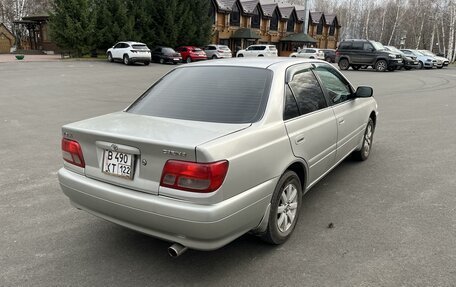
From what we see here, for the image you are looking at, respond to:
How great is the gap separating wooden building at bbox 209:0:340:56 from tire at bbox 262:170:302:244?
130 feet

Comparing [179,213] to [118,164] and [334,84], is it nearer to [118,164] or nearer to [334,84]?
[118,164]

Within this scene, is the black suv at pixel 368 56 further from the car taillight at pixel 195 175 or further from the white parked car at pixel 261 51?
the car taillight at pixel 195 175

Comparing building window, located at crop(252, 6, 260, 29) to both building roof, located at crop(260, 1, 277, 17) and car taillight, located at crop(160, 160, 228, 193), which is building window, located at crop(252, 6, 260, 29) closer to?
building roof, located at crop(260, 1, 277, 17)

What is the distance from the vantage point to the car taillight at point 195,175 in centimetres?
251

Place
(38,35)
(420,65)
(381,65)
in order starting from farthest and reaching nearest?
(38,35) < (420,65) < (381,65)

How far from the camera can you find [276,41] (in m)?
54.4

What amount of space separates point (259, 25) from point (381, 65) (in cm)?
2761

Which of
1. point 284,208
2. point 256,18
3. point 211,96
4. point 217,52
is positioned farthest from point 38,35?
point 284,208

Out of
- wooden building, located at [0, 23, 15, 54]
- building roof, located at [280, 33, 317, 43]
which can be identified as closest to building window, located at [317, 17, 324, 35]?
building roof, located at [280, 33, 317, 43]

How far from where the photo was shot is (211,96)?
3428 mm

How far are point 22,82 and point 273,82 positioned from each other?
15980 mm

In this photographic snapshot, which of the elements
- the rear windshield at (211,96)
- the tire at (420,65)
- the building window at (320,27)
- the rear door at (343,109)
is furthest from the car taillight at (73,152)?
the building window at (320,27)

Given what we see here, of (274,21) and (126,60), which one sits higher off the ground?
(274,21)

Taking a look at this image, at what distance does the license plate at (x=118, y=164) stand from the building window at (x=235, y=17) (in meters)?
47.1
